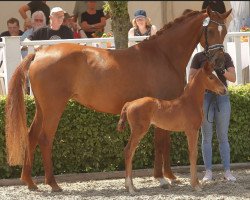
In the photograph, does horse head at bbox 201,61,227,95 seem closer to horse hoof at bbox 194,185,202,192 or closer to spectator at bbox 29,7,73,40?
horse hoof at bbox 194,185,202,192

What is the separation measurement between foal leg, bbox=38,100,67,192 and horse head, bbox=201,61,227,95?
1561 mm

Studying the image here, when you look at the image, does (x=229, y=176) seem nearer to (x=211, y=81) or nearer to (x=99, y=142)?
(x=211, y=81)

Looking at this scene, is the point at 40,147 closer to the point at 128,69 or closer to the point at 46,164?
the point at 46,164

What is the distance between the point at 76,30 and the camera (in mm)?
13047

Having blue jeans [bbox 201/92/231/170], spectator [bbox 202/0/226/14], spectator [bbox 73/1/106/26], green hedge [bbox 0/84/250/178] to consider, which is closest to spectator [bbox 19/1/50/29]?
spectator [bbox 73/1/106/26]

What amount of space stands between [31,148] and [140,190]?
4.37ft

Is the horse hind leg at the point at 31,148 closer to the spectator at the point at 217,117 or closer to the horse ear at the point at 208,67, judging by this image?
the spectator at the point at 217,117

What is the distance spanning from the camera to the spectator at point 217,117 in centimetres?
895

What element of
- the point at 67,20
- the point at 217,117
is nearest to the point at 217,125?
the point at 217,117

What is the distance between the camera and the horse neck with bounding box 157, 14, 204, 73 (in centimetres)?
893

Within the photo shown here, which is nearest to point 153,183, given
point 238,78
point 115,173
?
point 115,173

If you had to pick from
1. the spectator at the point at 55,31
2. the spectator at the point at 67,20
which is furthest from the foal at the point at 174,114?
the spectator at the point at 67,20

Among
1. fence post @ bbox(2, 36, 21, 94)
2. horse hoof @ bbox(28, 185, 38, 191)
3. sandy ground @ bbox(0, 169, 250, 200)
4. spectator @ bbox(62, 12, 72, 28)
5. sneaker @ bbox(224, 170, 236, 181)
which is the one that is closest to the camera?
sandy ground @ bbox(0, 169, 250, 200)

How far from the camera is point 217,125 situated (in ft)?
29.9
